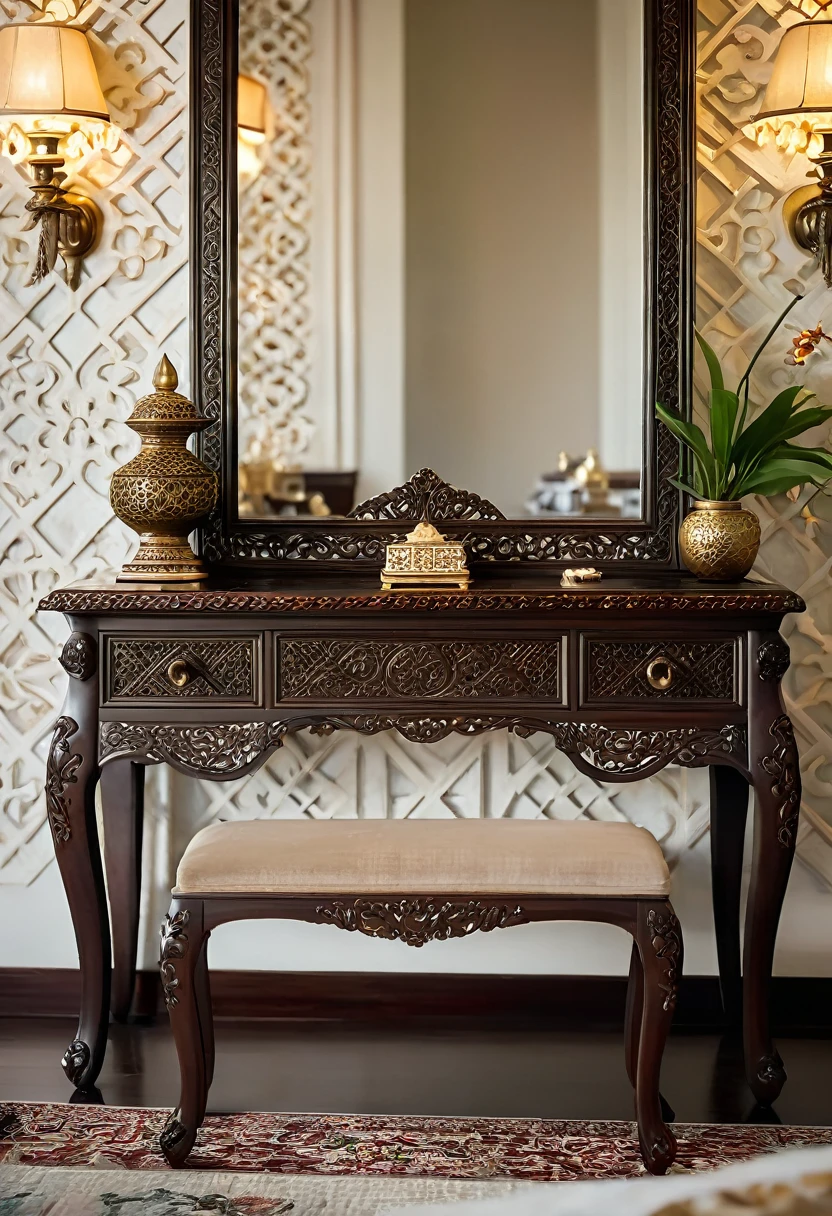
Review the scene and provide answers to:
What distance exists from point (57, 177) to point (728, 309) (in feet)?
4.91

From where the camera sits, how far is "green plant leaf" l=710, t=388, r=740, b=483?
7.82 ft

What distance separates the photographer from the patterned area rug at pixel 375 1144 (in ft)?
6.63

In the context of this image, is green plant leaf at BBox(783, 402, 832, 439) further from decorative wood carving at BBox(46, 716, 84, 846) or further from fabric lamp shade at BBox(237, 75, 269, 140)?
decorative wood carving at BBox(46, 716, 84, 846)

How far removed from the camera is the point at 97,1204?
185 centimetres

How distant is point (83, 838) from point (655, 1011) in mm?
1106

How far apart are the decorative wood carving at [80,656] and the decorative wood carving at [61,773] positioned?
3.7 inches

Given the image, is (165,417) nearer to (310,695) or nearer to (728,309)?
(310,695)

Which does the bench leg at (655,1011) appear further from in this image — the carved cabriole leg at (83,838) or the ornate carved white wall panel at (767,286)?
the carved cabriole leg at (83,838)

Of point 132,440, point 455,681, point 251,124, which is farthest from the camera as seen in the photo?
point 132,440

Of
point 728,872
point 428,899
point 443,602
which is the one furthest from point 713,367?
point 428,899

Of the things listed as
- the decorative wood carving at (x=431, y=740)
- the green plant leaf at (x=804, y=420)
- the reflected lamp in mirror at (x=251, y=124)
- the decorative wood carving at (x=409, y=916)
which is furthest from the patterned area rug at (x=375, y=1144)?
the reflected lamp in mirror at (x=251, y=124)

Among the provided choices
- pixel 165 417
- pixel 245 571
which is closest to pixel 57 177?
pixel 165 417

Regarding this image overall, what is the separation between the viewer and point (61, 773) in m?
2.25

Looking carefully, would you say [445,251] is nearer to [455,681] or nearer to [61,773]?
[455,681]
